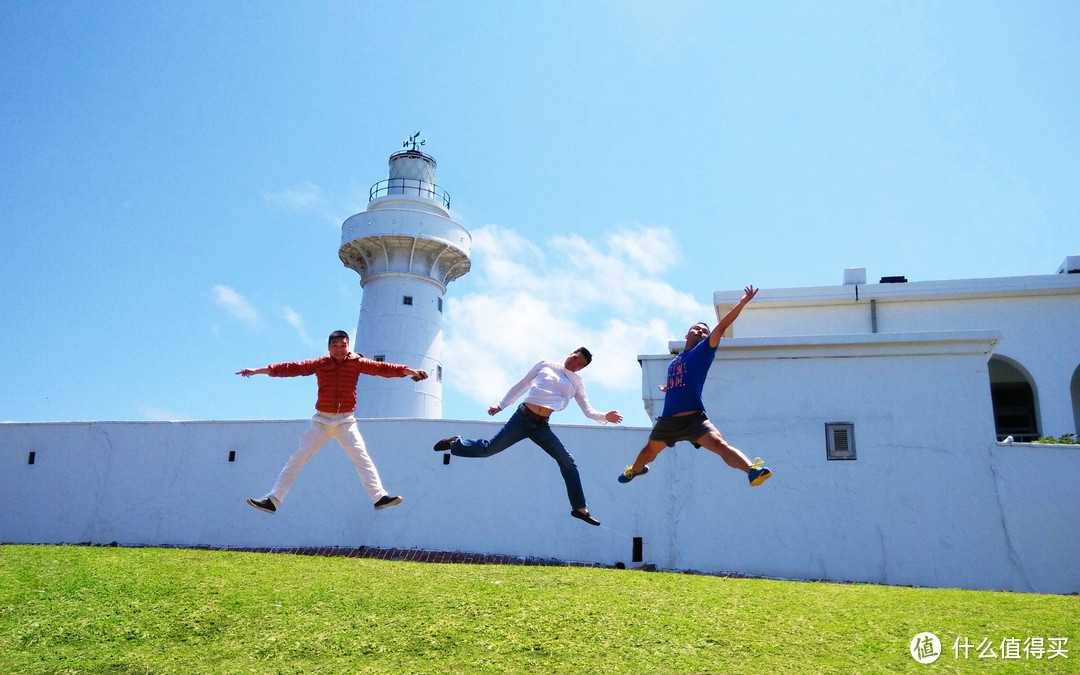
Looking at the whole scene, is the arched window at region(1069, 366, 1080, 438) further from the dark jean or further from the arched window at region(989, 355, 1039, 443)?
the dark jean

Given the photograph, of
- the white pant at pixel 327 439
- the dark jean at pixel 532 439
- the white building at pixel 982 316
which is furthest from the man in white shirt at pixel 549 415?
the white building at pixel 982 316

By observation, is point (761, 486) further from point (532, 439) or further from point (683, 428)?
point (532, 439)

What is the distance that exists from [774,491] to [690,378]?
8.67 m

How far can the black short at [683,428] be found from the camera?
8281 mm

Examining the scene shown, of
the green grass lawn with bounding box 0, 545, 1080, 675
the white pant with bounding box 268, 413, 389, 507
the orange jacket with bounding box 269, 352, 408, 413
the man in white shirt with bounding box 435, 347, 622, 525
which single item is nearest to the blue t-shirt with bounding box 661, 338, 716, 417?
the man in white shirt with bounding box 435, 347, 622, 525

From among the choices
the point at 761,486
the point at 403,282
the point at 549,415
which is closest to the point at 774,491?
the point at 761,486

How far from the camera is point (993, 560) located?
14.9 metres

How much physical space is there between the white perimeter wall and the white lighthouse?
9.85 m

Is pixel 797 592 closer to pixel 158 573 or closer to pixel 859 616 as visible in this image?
pixel 859 616

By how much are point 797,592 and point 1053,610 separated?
10.0 feet

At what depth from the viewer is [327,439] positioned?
8562 millimetres

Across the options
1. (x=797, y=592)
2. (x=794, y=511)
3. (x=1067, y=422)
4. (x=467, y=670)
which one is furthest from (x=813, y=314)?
(x=467, y=670)

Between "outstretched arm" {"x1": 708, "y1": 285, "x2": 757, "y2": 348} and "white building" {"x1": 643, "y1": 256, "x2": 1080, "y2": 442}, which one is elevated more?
"white building" {"x1": 643, "y1": 256, "x2": 1080, "y2": 442}

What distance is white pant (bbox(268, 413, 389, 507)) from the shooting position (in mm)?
8617
